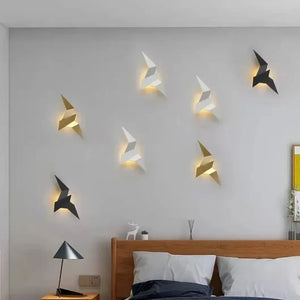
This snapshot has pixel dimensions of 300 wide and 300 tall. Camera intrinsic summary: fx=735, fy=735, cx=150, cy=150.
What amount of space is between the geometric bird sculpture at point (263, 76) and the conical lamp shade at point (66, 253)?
1.93m

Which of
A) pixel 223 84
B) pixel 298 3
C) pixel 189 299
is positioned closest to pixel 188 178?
pixel 223 84

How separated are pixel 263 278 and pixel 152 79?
179 cm

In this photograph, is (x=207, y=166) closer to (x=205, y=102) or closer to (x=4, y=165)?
(x=205, y=102)

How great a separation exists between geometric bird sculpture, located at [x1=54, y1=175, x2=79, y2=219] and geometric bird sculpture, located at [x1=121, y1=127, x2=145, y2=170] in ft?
1.68

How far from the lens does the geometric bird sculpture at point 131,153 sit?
586cm

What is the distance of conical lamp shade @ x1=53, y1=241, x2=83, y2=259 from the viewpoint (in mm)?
5594

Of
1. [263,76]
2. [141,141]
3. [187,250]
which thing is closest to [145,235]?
[187,250]

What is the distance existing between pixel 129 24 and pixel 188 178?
1.31 meters

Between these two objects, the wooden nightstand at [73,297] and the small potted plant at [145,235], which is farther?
the small potted plant at [145,235]

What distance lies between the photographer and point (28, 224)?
19.4ft

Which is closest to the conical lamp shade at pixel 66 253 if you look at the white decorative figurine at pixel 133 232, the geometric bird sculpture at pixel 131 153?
the white decorative figurine at pixel 133 232

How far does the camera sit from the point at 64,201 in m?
5.85

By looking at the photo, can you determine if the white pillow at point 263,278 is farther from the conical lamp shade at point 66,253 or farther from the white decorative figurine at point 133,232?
the conical lamp shade at point 66,253

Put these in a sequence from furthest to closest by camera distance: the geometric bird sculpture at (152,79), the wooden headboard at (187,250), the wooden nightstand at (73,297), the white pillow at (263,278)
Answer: the geometric bird sculpture at (152,79) → the wooden headboard at (187,250) → the wooden nightstand at (73,297) → the white pillow at (263,278)
